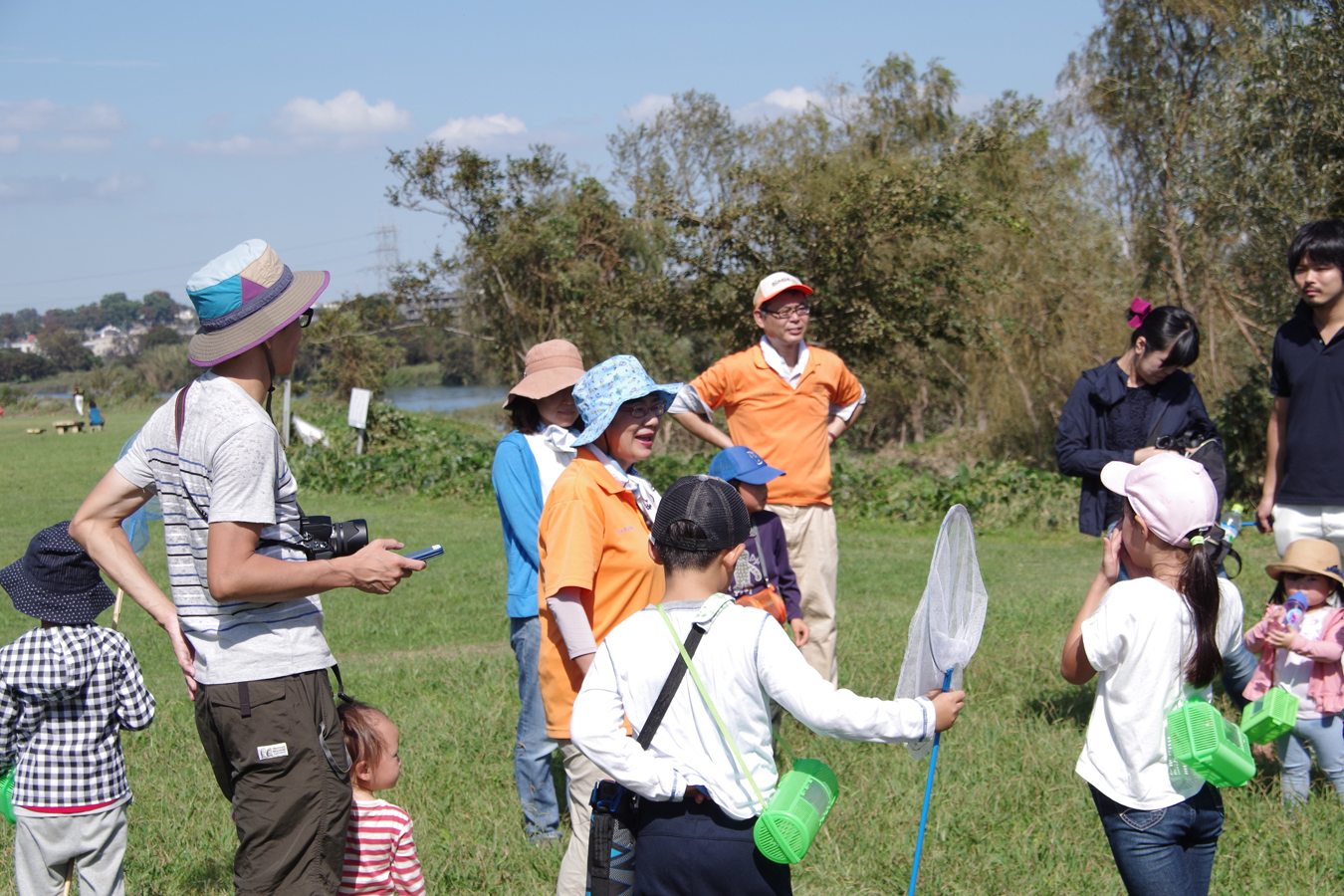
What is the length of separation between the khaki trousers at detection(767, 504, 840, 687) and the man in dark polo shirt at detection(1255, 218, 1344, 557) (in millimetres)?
2131

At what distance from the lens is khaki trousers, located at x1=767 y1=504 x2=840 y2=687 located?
5.46 metres

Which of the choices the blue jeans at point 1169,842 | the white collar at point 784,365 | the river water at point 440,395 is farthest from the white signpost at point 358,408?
the river water at point 440,395

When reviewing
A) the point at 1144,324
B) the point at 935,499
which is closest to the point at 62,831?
the point at 1144,324

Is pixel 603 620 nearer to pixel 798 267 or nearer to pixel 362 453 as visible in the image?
pixel 798 267

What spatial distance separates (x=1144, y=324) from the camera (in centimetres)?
479

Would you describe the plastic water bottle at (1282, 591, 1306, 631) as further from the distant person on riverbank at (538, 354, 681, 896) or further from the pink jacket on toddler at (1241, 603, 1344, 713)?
the distant person on riverbank at (538, 354, 681, 896)

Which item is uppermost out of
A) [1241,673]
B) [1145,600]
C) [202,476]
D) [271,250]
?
[271,250]

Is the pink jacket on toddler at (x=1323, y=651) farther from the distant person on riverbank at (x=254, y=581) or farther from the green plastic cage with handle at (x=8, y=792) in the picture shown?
the green plastic cage with handle at (x=8, y=792)

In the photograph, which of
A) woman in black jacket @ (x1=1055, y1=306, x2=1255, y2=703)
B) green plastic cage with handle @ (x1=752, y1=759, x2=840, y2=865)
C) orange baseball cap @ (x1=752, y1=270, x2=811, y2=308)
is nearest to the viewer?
green plastic cage with handle @ (x1=752, y1=759, x2=840, y2=865)

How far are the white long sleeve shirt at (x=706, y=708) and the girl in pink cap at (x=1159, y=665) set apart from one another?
656 mm

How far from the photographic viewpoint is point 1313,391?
452 centimetres

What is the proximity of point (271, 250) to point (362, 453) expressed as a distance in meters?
18.0

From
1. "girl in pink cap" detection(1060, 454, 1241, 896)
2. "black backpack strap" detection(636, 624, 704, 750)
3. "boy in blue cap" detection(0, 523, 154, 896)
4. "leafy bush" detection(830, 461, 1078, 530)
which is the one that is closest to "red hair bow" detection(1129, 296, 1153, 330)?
"girl in pink cap" detection(1060, 454, 1241, 896)

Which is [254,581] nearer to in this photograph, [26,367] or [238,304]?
[238,304]
